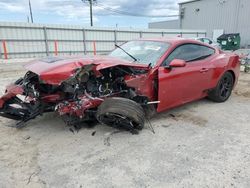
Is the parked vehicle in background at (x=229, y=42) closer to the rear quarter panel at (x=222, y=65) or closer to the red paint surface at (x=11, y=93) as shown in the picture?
the rear quarter panel at (x=222, y=65)

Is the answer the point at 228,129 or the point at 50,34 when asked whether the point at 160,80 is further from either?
the point at 50,34

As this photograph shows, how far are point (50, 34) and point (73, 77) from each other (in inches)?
647

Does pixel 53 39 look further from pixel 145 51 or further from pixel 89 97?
pixel 89 97

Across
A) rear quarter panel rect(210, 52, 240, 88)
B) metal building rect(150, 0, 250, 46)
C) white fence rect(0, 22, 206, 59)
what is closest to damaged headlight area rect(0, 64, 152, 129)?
rear quarter panel rect(210, 52, 240, 88)

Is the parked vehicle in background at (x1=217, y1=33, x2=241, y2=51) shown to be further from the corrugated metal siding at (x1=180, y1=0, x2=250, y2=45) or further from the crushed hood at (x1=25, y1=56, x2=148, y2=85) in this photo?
the crushed hood at (x1=25, y1=56, x2=148, y2=85)

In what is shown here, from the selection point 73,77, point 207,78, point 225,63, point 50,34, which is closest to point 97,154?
point 73,77

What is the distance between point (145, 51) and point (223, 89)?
2235 millimetres

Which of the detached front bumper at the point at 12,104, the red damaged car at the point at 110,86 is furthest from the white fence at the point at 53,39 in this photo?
the detached front bumper at the point at 12,104

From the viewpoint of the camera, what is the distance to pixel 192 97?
177 inches

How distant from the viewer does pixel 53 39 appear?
715 inches

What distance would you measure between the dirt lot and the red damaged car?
12.0 inches

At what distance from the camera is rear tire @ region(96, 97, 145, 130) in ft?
10.6

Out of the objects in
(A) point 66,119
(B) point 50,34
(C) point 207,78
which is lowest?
(A) point 66,119

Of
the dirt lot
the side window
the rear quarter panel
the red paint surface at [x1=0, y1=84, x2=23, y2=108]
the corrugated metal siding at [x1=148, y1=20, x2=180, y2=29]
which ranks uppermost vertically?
the corrugated metal siding at [x1=148, y1=20, x2=180, y2=29]
